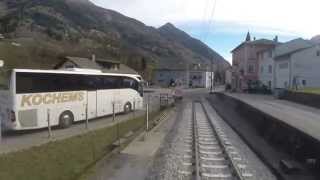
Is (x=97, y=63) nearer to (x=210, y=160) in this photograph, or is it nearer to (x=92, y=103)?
(x=92, y=103)

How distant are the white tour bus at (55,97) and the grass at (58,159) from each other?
8.31ft

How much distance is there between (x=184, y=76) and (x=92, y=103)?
117757 mm

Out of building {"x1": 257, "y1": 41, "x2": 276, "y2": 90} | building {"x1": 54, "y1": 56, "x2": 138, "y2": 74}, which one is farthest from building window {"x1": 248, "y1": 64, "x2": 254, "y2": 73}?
building {"x1": 54, "y1": 56, "x2": 138, "y2": 74}

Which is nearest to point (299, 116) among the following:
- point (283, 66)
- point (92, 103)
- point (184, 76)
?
point (92, 103)

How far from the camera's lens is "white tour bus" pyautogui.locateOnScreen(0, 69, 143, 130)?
22344 mm

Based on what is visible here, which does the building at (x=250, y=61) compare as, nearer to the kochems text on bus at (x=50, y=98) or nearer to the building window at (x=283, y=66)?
the building window at (x=283, y=66)

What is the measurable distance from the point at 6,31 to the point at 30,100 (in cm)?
10905

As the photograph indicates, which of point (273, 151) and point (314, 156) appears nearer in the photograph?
point (314, 156)

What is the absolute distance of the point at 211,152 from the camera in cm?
1917

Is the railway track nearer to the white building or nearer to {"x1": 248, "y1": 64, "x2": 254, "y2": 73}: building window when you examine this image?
{"x1": 248, "y1": 64, "x2": 254, "y2": 73}: building window

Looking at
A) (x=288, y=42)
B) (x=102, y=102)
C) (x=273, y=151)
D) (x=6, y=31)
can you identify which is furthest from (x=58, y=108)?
(x=6, y=31)

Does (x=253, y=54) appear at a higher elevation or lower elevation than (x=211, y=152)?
higher

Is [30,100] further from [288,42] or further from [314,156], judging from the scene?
[288,42]

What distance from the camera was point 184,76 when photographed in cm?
14712
